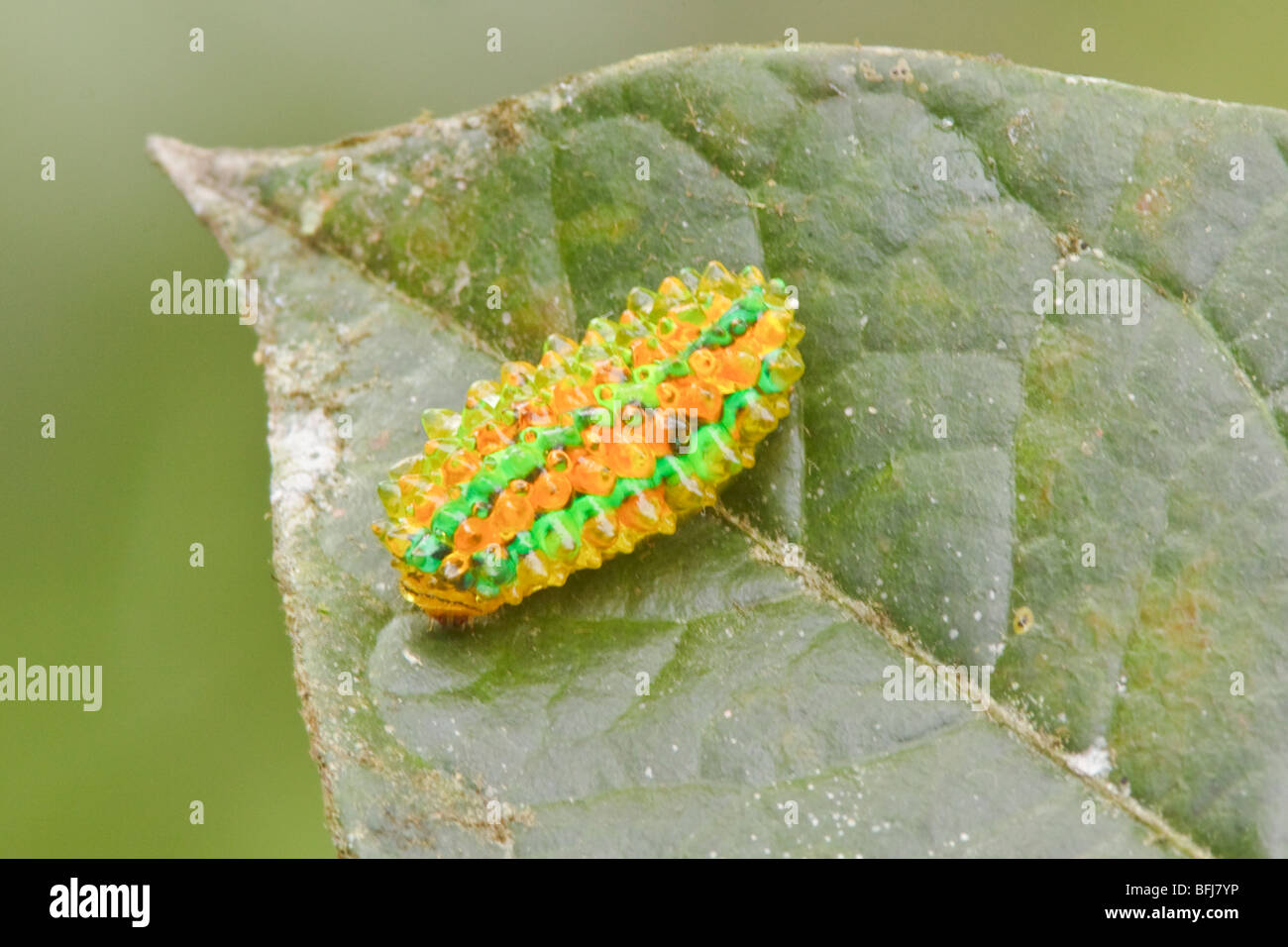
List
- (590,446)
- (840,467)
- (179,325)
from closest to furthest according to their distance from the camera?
(840,467) < (590,446) < (179,325)

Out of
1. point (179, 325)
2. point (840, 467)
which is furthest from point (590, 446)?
point (179, 325)

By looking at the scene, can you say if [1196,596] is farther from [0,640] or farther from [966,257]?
[0,640]

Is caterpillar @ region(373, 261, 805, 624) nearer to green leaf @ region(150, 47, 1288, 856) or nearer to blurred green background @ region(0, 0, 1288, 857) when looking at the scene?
green leaf @ region(150, 47, 1288, 856)

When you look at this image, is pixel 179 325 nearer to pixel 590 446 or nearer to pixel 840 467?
pixel 590 446

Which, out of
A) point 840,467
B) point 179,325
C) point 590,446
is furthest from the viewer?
point 179,325

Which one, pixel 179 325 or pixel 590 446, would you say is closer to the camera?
pixel 590 446
